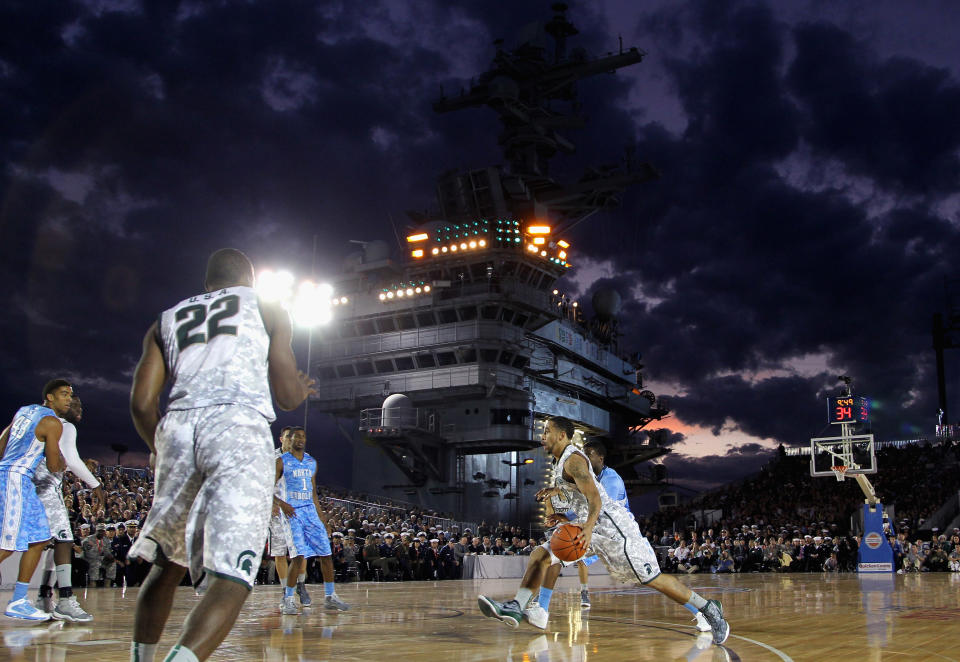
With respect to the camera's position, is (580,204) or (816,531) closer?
(816,531)

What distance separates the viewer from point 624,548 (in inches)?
312

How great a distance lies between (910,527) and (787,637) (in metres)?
35.6

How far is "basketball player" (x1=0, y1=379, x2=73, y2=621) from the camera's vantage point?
8.09 metres

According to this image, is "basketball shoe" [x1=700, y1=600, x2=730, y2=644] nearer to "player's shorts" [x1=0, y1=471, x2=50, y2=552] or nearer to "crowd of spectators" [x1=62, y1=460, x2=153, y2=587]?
"player's shorts" [x1=0, y1=471, x2=50, y2=552]

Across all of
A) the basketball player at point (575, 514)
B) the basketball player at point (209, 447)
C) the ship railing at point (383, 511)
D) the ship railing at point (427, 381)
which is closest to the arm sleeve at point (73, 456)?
the basketball player at point (575, 514)

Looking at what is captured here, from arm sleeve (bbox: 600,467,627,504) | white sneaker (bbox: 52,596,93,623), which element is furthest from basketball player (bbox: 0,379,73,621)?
arm sleeve (bbox: 600,467,627,504)

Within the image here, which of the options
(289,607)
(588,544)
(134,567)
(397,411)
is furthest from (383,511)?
(588,544)

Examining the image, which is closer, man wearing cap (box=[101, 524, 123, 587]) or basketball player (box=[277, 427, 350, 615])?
basketball player (box=[277, 427, 350, 615])

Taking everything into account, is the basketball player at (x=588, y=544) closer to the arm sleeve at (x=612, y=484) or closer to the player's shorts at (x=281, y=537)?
the arm sleeve at (x=612, y=484)

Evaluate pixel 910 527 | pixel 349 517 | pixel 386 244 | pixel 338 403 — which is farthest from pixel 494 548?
pixel 386 244

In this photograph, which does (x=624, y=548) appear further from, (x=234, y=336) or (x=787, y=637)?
(x=234, y=336)

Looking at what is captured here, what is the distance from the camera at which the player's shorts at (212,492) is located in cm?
359

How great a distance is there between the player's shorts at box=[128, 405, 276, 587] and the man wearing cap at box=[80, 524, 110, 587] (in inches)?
663

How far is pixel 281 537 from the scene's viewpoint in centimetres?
1068
